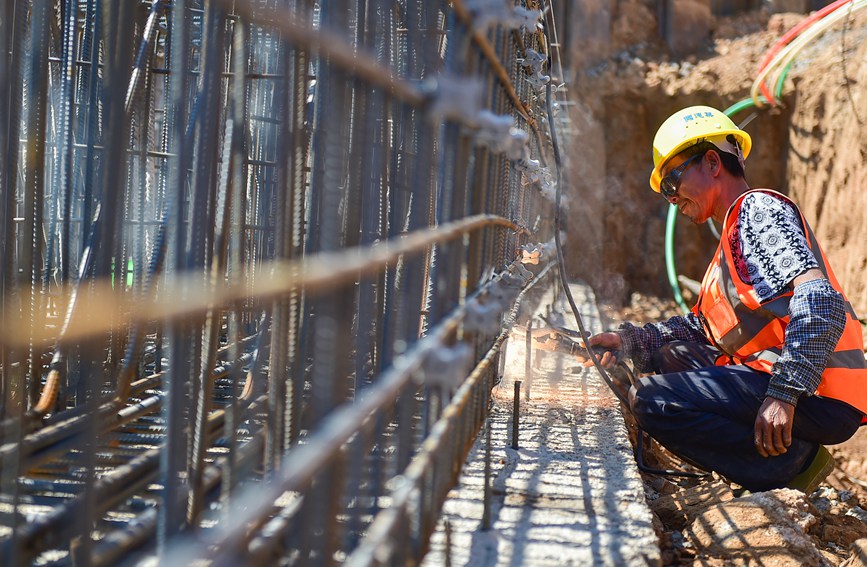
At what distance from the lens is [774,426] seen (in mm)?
2826

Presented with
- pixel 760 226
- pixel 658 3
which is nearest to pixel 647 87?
pixel 658 3

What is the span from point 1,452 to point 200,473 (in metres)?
0.72

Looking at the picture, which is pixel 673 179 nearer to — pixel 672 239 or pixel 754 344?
pixel 754 344

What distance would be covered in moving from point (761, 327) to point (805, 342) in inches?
14.0

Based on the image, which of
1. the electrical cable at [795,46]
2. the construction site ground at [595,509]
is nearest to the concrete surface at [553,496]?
the construction site ground at [595,509]

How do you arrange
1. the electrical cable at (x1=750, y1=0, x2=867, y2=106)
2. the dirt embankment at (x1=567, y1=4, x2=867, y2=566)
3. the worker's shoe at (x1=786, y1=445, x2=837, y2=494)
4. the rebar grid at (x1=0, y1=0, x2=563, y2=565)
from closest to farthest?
the rebar grid at (x1=0, y1=0, x2=563, y2=565), the worker's shoe at (x1=786, y1=445, x2=837, y2=494), the electrical cable at (x1=750, y1=0, x2=867, y2=106), the dirt embankment at (x1=567, y1=4, x2=867, y2=566)

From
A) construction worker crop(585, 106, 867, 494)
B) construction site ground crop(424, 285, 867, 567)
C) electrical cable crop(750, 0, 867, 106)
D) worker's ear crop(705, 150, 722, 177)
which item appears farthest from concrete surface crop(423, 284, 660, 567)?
electrical cable crop(750, 0, 867, 106)

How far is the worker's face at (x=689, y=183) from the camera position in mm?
3277

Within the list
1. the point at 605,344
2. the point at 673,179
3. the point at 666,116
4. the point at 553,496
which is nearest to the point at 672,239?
the point at 666,116

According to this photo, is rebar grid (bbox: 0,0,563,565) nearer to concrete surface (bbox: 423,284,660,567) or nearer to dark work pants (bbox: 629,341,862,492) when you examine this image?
concrete surface (bbox: 423,284,660,567)

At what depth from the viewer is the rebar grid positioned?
1125 millimetres

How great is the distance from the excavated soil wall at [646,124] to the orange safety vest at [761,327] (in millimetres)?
5853

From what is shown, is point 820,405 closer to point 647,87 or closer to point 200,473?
point 200,473

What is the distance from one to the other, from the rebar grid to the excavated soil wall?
22.8 ft
